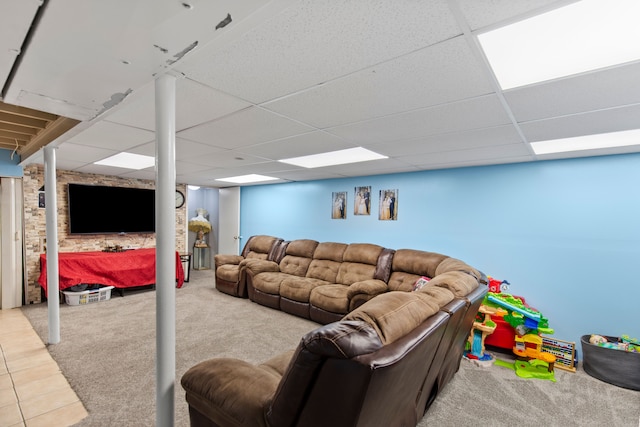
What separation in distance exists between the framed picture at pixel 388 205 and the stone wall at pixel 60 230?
15.8ft

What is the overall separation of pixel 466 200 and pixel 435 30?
10.4ft

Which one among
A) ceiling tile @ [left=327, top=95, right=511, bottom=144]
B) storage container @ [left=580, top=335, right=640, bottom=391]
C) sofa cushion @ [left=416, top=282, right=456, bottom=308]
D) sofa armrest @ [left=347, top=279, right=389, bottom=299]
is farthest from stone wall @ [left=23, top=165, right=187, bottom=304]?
storage container @ [left=580, top=335, right=640, bottom=391]

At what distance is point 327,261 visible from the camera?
4.86m

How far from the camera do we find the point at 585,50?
1276 millimetres

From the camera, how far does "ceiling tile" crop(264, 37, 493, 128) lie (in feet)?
4.46

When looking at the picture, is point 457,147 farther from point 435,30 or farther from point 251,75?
point 251,75

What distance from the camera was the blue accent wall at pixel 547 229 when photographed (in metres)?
2.93

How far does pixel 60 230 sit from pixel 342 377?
20.0 feet

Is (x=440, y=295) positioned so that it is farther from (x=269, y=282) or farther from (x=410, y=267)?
(x=269, y=282)

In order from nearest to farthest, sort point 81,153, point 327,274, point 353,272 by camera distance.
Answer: point 81,153 < point 353,272 < point 327,274

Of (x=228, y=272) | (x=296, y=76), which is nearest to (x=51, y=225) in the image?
(x=228, y=272)

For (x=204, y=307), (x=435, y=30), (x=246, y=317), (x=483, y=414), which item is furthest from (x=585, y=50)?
(x=204, y=307)

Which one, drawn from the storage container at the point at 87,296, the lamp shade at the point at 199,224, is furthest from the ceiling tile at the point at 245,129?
the lamp shade at the point at 199,224

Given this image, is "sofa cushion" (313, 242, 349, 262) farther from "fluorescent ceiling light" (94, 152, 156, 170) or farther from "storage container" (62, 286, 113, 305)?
"storage container" (62, 286, 113, 305)
